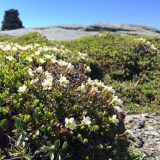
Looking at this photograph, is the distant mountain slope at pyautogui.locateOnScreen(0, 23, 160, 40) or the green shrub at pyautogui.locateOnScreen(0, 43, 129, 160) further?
the distant mountain slope at pyautogui.locateOnScreen(0, 23, 160, 40)

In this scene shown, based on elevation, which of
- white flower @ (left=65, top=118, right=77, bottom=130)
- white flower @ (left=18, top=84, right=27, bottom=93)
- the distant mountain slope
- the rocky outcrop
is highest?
white flower @ (left=18, top=84, right=27, bottom=93)

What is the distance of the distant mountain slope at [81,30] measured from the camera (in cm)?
3012

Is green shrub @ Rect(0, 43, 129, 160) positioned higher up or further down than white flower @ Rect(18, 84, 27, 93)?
further down

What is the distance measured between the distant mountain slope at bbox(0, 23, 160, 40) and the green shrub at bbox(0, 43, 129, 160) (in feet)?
68.8

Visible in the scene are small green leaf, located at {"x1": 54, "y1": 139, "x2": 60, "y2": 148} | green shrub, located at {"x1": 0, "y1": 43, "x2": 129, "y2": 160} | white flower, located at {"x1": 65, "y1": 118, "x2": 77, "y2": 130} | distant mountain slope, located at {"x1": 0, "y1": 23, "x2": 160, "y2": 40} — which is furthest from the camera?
distant mountain slope, located at {"x1": 0, "y1": 23, "x2": 160, "y2": 40}

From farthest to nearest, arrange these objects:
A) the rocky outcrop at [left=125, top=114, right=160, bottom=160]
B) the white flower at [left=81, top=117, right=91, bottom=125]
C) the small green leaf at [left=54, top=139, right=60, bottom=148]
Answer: the rocky outcrop at [left=125, top=114, right=160, bottom=160]
the white flower at [left=81, top=117, right=91, bottom=125]
the small green leaf at [left=54, top=139, right=60, bottom=148]

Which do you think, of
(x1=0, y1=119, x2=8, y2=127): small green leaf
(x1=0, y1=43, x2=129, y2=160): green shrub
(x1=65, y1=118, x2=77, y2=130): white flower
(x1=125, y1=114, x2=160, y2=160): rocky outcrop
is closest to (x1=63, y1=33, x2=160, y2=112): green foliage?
(x1=125, y1=114, x2=160, y2=160): rocky outcrop

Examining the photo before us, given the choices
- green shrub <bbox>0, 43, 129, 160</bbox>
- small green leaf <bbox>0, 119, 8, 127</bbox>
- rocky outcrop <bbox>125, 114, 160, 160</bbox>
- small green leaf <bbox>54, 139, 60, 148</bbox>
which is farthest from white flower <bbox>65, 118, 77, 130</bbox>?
rocky outcrop <bbox>125, 114, 160, 160</bbox>

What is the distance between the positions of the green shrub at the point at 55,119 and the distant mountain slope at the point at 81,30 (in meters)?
21.0

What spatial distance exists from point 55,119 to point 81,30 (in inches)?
1040

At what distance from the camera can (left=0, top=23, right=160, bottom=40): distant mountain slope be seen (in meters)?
30.1

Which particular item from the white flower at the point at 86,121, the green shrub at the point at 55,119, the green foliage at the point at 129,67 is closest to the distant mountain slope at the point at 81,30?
the green foliage at the point at 129,67

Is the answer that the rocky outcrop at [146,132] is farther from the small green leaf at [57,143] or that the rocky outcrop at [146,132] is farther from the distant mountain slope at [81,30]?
the distant mountain slope at [81,30]

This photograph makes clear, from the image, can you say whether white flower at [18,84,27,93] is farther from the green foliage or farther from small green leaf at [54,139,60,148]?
the green foliage
